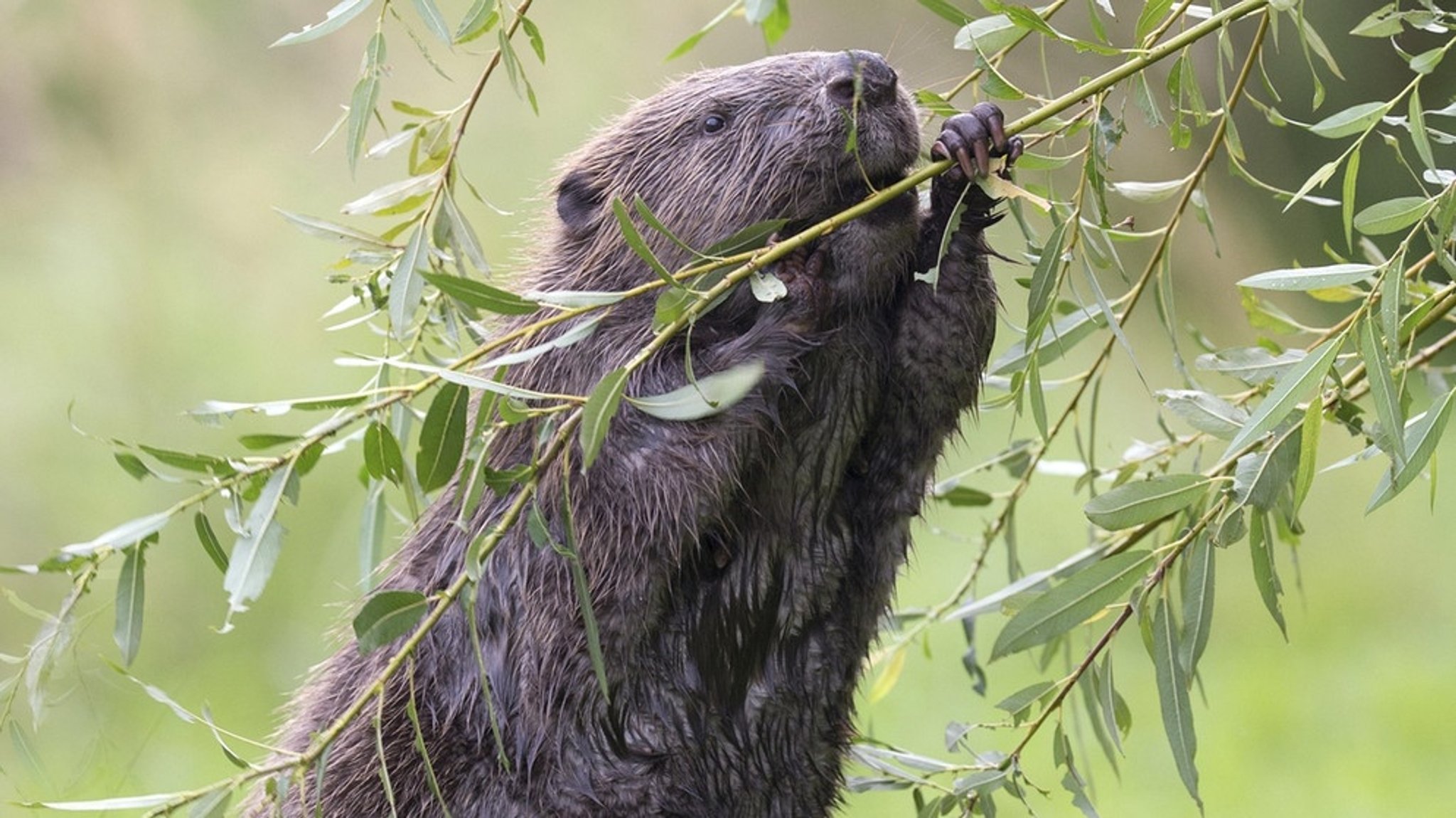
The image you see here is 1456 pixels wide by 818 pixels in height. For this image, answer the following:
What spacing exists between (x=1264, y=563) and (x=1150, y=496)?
170mm

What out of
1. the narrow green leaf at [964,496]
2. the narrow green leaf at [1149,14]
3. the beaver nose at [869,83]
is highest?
the narrow green leaf at [1149,14]

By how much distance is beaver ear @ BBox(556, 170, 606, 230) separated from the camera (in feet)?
8.46

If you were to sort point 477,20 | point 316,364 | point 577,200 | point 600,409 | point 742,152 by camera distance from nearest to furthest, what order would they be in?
point 600,409
point 477,20
point 742,152
point 577,200
point 316,364

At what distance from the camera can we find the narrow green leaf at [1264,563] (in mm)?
1919

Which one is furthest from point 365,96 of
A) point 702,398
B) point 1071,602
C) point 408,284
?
point 1071,602

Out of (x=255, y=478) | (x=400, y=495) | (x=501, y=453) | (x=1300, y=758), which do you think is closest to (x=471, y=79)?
(x=400, y=495)

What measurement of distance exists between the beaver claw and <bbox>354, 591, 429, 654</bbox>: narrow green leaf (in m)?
0.80

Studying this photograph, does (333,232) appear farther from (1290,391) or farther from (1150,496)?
(1290,391)

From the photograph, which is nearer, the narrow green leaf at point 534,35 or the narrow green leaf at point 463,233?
the narrow green leaf at point 534,35

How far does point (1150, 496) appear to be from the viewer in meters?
1.90

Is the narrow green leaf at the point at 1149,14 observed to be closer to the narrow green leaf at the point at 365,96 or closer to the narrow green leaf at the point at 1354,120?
the narrow green leaf at the point at 1354,120

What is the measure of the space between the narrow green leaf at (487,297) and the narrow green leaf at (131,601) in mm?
444

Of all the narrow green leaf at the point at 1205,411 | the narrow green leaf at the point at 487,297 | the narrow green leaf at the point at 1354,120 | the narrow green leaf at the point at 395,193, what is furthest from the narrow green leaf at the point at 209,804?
the narrow green leaf at the point at 1354,120

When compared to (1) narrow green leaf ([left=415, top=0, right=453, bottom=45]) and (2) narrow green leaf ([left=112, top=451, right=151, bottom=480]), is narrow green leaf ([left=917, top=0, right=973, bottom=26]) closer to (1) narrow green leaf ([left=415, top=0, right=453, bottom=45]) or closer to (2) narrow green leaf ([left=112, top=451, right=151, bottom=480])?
(1) narrow green leaf ([left=415, top=0, right=453, bottom=45])
